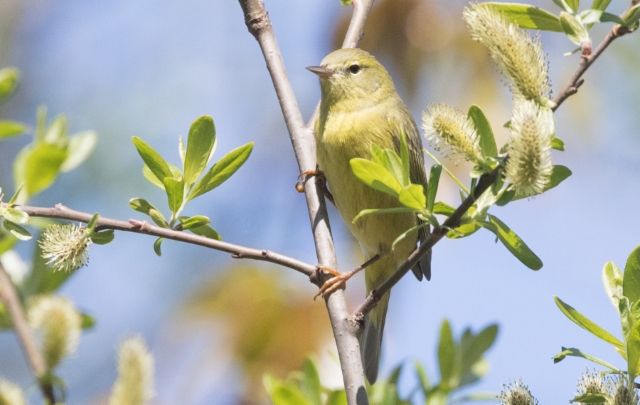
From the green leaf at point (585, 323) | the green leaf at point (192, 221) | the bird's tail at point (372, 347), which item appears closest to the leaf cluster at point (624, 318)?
the green leaf at point (585, 323)

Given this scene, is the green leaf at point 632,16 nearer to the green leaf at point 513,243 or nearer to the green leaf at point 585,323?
the green leaf at point 513,243

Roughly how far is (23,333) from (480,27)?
1.11m

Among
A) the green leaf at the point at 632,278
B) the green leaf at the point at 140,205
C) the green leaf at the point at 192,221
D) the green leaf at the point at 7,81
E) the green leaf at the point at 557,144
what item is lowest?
the green leaf at the point at 632,278

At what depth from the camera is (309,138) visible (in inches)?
130

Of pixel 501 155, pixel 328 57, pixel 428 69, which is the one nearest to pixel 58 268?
pixel 501 155

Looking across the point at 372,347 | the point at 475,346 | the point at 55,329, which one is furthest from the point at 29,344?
the point at 372,347

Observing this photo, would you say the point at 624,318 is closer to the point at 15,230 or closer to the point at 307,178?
the point at 15,230

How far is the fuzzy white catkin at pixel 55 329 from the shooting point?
1.23m

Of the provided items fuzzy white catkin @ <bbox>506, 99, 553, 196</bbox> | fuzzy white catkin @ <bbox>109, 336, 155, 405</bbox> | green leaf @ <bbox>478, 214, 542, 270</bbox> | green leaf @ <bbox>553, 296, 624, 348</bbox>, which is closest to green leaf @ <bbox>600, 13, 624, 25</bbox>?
fuzzy white catkin @ <bbox>506, 99, 553, 196</bbox>

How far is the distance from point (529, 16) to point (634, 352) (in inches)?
34.0

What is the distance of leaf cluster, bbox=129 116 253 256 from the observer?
2199 millimetres

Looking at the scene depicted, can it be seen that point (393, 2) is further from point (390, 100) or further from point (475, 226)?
point (475, 226)

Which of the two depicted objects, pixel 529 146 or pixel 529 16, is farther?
pixel 529 16

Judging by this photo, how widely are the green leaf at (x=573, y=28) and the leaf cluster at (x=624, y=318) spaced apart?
548 mm
